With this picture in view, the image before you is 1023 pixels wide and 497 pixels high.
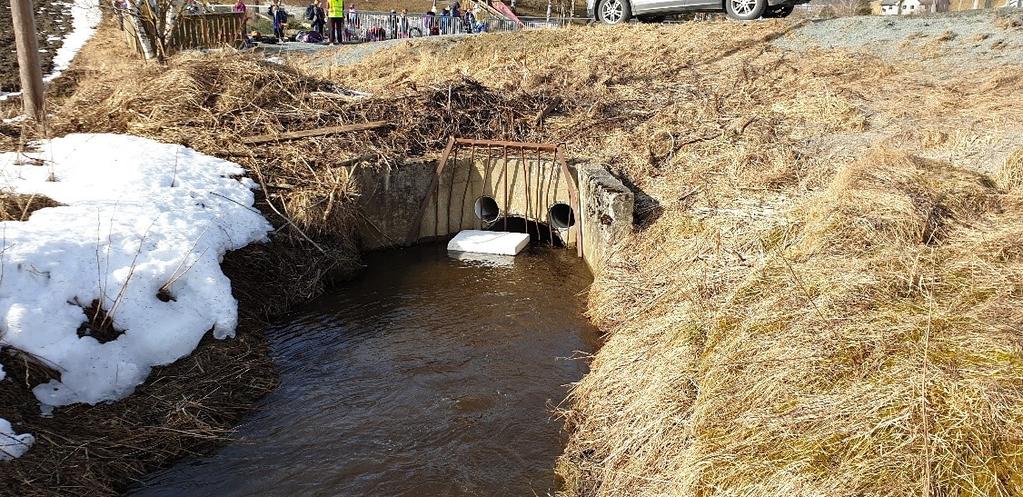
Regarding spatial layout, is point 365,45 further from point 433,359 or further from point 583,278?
point 433,359

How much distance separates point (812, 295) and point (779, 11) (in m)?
15.5

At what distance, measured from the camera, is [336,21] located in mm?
22953

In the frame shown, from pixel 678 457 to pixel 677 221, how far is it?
4.65m

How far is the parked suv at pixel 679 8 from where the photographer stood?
1789cm

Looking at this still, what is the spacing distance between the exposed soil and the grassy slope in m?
13.8

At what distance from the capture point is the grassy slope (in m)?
3.78

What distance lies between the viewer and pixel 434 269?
10.6 meters

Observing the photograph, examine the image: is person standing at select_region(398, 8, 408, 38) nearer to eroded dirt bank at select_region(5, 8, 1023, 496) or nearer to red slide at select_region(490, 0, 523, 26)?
red slide at select_region(490, 0, 523, 26)

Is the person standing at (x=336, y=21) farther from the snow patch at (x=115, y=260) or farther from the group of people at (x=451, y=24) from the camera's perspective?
the snow patch at (x=115, y=260)

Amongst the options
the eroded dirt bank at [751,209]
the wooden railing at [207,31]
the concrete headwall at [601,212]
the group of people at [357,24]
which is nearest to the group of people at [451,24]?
the group of people at [357,24]

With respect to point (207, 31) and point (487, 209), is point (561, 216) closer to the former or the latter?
point (487, 209)

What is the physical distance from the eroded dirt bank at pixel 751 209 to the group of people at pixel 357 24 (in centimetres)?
621

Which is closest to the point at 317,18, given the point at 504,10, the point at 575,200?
the point at 504,10

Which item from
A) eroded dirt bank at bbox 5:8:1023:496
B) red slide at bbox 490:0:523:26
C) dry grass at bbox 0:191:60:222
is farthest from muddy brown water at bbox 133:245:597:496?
red slide at bbox 490:0:523:26
